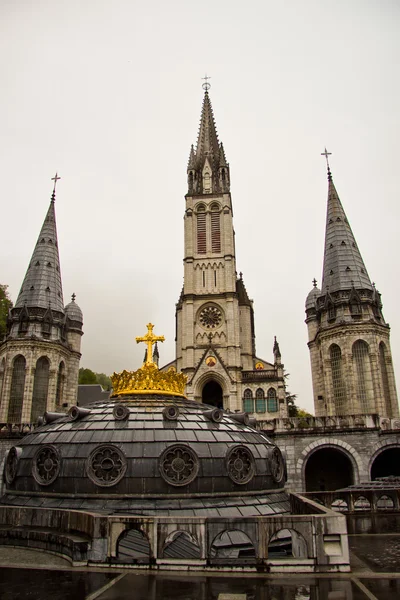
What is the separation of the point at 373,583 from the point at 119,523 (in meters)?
4.66

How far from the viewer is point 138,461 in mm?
10961

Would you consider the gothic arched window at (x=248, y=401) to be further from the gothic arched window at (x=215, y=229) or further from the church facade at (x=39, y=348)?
the gothic arched window at (x=215, y=229)

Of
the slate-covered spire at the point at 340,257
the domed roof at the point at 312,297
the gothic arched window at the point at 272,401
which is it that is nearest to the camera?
the slate-covered spire at the point at 340,257

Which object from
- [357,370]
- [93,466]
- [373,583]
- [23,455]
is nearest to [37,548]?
[93,466]

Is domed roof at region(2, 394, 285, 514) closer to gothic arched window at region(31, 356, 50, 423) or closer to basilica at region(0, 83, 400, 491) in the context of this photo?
basilica at region(0, 83, 400, 491)

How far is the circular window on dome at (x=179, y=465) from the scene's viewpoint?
1086 cm

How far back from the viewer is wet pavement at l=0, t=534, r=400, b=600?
697 centimetres

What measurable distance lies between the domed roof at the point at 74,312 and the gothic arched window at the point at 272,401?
22104 mm

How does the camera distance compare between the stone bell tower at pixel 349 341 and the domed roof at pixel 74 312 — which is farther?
the domed roof at pixel 74 312

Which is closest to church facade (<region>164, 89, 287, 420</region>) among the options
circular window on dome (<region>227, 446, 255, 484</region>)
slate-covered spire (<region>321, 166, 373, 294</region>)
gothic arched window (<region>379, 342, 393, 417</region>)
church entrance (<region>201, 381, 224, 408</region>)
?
church entrance (<region>201, 381, 224, 408</region>)

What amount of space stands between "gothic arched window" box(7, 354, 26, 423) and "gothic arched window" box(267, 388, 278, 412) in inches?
1004

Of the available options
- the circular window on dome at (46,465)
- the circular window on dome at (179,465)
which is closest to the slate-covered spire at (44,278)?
the circular window on dome at (46,465)

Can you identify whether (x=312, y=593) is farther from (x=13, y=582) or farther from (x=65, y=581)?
(x=13, y=582)

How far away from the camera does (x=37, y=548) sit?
9938 mm
